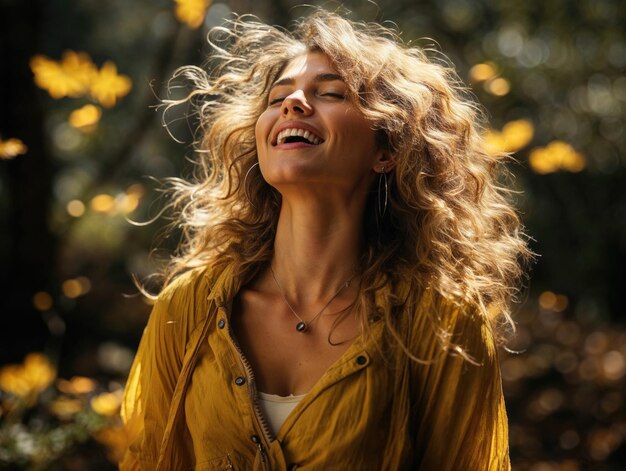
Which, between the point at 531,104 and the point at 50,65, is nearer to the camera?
the point at 50,65

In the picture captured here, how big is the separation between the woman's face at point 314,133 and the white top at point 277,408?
56 cm

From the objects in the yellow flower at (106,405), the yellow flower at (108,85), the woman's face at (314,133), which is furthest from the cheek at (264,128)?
the yellow flower at (106,405)

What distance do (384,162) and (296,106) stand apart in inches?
12.9

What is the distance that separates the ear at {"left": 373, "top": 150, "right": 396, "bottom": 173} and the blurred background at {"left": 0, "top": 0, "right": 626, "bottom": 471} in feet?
2.67

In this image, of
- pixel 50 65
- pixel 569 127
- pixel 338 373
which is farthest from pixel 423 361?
pixel 569 127

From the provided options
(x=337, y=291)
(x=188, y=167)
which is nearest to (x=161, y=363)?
(x=337, y=291)

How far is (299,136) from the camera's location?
2.17m

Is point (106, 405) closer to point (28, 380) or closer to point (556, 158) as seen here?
point (28, 380)

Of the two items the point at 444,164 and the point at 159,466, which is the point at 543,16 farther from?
the point at 159,466

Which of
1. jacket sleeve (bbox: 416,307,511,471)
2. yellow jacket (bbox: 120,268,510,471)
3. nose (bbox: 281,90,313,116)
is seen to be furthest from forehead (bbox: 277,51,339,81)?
jacket sleeve (bbox: 416,307,511,471)

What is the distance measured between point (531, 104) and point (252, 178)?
2989 mm

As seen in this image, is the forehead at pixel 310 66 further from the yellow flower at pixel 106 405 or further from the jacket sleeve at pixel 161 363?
the yellow flower at pixel 106 405

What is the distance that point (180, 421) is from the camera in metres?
2.22

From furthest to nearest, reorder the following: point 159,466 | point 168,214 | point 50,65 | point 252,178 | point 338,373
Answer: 1. point 168,214
2. point 50,65
3. point 252,178
4. point 159,466
5. point 338,373
